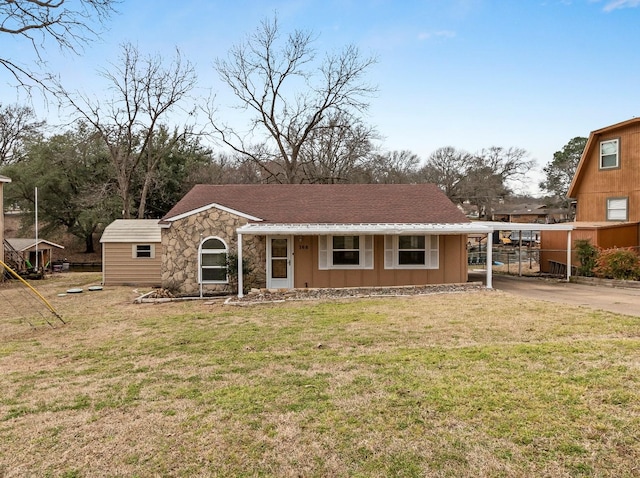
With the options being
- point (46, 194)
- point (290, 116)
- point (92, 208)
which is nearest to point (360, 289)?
point (290, 116)

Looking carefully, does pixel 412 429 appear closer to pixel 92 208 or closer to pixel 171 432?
pixel 171 432

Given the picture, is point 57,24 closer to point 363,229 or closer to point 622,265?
point 363,229

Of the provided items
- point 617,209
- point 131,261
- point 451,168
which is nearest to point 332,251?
point 131,261

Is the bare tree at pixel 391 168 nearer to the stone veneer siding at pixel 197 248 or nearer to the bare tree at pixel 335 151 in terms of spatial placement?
the bare tree at pixel 335 151

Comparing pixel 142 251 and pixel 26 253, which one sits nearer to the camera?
pixel 142 251

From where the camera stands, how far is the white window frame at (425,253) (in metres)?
13.9

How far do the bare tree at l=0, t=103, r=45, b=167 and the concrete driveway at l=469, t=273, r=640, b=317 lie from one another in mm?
33920

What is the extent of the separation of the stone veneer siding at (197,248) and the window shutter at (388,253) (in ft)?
13.7

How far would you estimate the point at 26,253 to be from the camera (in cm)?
2352

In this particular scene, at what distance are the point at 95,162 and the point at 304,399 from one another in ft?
108

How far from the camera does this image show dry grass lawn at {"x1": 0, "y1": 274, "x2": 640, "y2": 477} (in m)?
3.33

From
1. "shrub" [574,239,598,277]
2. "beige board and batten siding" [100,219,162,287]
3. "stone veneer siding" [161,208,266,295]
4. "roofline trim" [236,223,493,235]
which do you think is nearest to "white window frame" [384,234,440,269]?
"roofline trim" [236,223,493,235]

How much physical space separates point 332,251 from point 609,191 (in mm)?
13963

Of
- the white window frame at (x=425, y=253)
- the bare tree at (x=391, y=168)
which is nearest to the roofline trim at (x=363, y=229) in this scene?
the white window frame at (x=425, y=253)
